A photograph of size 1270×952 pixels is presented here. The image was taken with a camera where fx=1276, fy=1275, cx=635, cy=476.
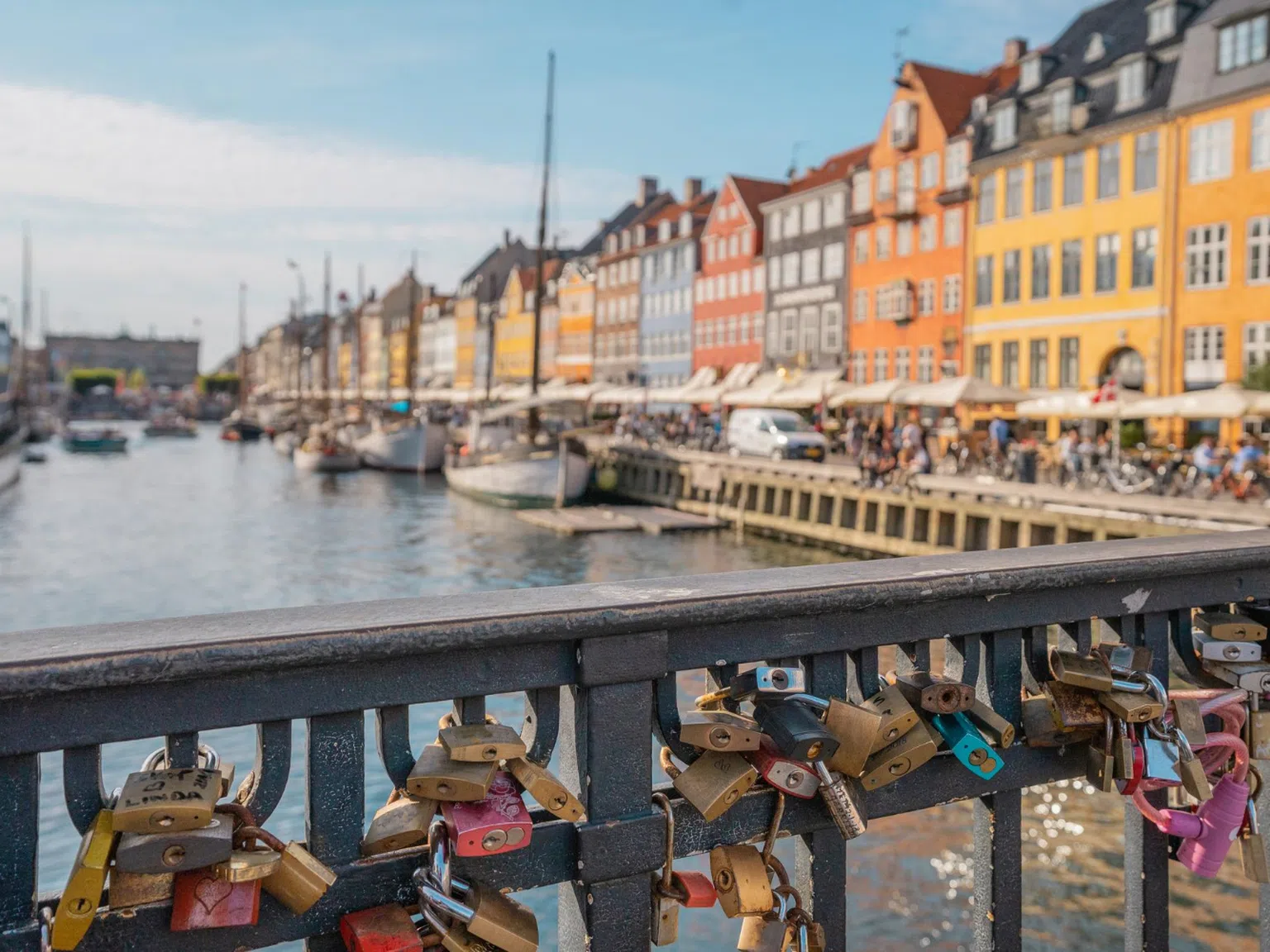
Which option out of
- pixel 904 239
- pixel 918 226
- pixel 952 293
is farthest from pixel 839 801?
pixel 904 239

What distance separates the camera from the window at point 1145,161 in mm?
35219

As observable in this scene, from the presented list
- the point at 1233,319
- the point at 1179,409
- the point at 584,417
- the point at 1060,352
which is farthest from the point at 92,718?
the point at 584,417

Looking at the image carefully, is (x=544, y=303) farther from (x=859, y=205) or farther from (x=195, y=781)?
(x=195, y=781)

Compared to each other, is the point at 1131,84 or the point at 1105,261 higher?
the point at 1131,84

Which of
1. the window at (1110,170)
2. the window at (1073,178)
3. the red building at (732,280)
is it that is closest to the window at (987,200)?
the window at (1073,178)

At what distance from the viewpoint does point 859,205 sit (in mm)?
51406

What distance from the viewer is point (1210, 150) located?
109 feet

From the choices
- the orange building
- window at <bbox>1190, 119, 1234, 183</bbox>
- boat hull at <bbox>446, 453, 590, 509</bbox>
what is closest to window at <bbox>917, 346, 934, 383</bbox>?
the orange building

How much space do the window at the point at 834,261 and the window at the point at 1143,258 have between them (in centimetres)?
1759

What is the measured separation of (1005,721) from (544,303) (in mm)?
88132

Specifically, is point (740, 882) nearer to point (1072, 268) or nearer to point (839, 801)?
point (839, 801)

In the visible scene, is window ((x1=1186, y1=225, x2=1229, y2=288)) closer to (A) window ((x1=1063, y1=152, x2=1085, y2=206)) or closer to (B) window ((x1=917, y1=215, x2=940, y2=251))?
(A) window ((x1=1063, y1=152, x2=1085, y2=206))

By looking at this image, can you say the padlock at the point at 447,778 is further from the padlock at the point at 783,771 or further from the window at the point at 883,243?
the window at the point at 883,243

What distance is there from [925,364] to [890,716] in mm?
45356
